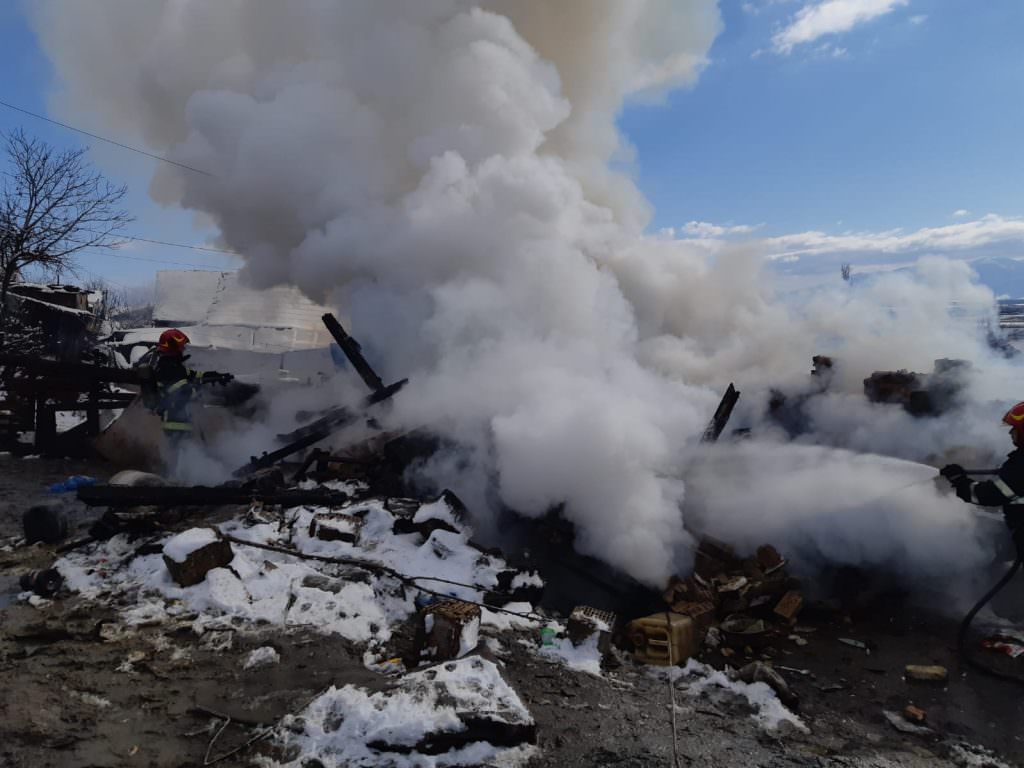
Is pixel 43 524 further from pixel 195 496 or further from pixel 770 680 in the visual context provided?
pixel 770 680

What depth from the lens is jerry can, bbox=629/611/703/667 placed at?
432 centimetres

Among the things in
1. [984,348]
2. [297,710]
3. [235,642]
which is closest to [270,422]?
[235,642]

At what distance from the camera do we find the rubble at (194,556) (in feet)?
13.8

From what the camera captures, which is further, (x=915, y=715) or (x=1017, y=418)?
(x=1017, y=418)

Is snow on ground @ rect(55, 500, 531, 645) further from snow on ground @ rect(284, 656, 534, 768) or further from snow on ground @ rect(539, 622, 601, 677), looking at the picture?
snow on ground @ rect(284, 656, 534, 768)

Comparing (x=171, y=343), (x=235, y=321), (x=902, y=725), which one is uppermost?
(x=235, y=321)

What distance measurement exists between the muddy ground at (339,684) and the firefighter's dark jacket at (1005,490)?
45.8 inches

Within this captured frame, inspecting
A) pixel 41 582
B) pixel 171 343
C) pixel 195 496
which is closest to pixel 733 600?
pixel 195 496

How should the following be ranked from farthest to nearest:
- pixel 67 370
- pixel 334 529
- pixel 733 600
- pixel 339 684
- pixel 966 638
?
pixel 67 370, pixel 334 529, pixel 733 600, pixel 966 638, pixel 339 684

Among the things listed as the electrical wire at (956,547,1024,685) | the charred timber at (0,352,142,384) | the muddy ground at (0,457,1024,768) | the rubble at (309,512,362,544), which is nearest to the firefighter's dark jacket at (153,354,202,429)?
the charred timber at (0,352,142,384)

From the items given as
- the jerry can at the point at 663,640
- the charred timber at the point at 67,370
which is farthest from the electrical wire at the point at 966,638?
the charred timber at the point at 67,370

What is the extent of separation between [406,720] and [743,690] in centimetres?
247

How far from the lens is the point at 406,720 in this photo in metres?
2.81

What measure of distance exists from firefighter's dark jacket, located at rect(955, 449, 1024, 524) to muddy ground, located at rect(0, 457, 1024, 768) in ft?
3.82
